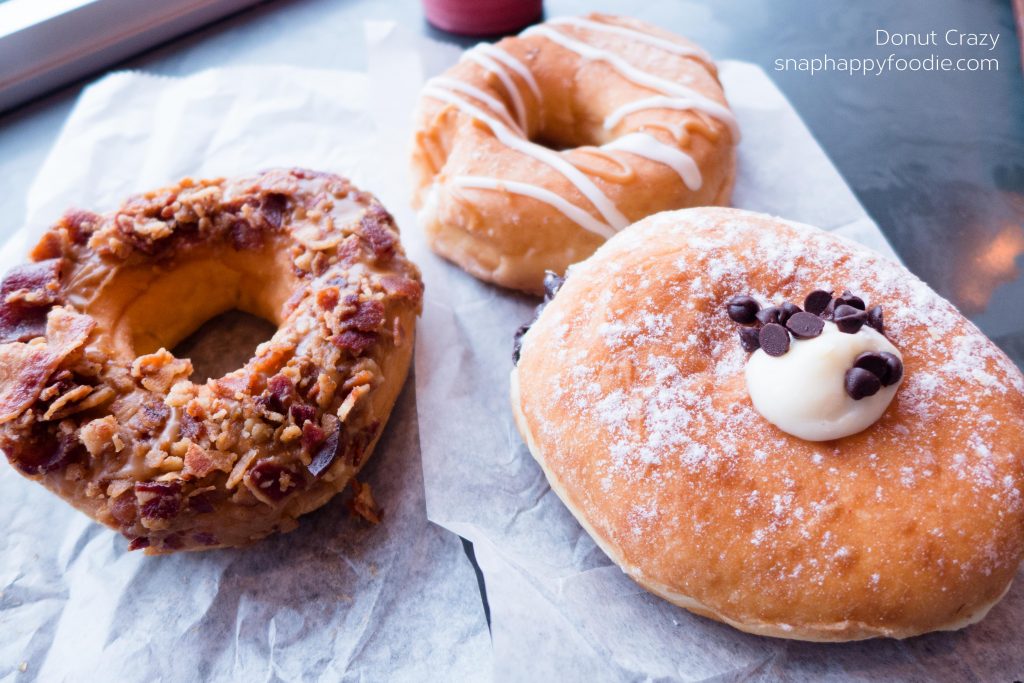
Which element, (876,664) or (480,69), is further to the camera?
(480,69)

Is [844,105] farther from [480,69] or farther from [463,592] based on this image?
[463,592]

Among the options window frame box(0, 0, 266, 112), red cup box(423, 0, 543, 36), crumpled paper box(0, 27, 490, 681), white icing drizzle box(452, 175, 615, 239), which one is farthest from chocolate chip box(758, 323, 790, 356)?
window frame box(0, 0, 266, 112)

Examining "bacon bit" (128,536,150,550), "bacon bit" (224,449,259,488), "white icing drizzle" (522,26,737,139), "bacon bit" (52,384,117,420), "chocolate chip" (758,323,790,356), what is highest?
"chocolate chip" (758,323,790,356)

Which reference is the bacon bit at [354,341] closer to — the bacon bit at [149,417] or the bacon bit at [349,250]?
the bacon bit at [349,250]

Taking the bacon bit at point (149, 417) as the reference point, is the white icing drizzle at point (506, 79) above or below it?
above

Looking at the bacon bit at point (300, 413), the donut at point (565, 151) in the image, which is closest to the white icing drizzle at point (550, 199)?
the donut at point (565, 151)

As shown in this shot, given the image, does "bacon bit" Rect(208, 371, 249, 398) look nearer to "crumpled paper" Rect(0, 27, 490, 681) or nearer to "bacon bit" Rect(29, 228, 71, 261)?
"crumpled paper" Rect(0, 27, 490, 681)

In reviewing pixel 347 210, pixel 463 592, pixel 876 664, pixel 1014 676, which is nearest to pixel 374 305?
pixel 347 210
